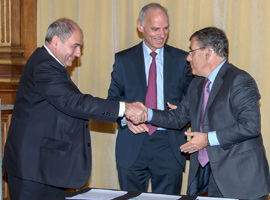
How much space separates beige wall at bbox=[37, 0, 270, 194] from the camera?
3814 millimetres

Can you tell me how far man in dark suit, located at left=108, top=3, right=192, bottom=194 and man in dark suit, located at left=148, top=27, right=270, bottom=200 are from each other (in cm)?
43

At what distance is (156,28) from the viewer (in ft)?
11.1

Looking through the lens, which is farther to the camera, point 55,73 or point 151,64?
point 151,64

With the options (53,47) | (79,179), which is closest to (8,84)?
(53,47)

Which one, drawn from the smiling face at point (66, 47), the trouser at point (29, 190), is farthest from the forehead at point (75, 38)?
the trouser at point (29, 190)

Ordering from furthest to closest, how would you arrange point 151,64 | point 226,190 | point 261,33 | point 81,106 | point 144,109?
point 261,33
point 151,64
point 144,109
point 81,106
point 226,190

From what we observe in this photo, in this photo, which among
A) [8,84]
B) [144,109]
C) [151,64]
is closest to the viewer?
[144,109]

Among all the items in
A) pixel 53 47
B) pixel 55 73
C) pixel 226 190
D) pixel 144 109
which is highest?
pixel 53 47

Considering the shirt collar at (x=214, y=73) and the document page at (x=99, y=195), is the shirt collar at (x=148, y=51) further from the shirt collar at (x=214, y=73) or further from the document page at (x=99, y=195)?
the document page at (x=99, y=195)

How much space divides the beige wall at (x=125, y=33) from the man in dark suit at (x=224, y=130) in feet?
3.56

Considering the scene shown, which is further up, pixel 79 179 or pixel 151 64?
pixel 151 64

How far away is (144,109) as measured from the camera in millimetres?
3207

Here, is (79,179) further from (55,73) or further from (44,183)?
(55,73)

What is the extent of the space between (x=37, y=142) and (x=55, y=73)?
18.7 inches
